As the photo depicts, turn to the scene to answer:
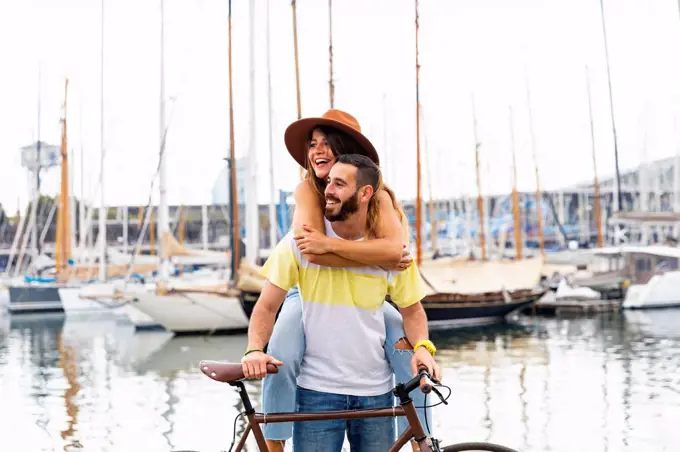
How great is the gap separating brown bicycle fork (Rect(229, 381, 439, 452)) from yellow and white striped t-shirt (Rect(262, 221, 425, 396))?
4.1 inches

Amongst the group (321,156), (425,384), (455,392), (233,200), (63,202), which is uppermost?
(63,202)

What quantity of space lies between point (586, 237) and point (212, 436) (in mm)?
72375

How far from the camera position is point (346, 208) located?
9.57ft

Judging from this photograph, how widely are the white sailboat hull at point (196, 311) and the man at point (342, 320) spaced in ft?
72.6

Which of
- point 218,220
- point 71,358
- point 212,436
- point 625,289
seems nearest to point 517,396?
point 212,436

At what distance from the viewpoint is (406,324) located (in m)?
3.11

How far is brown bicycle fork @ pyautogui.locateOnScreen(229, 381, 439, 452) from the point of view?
287 cm

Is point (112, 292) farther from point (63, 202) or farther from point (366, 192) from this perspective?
point (366, 192)

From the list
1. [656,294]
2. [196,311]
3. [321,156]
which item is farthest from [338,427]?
[656,294]

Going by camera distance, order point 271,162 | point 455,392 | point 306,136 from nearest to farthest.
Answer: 1. point 306,136
2. point 455,392
3. point 271,162

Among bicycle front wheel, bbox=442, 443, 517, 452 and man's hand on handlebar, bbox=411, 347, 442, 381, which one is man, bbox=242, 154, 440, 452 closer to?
man's hand on handlebar, bbox=411, 347, 442, 381

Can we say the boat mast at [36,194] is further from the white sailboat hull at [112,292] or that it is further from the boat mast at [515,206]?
the boat mast at [515,206]

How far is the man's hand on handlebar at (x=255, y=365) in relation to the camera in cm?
285

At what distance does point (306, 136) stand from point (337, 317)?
69cm
